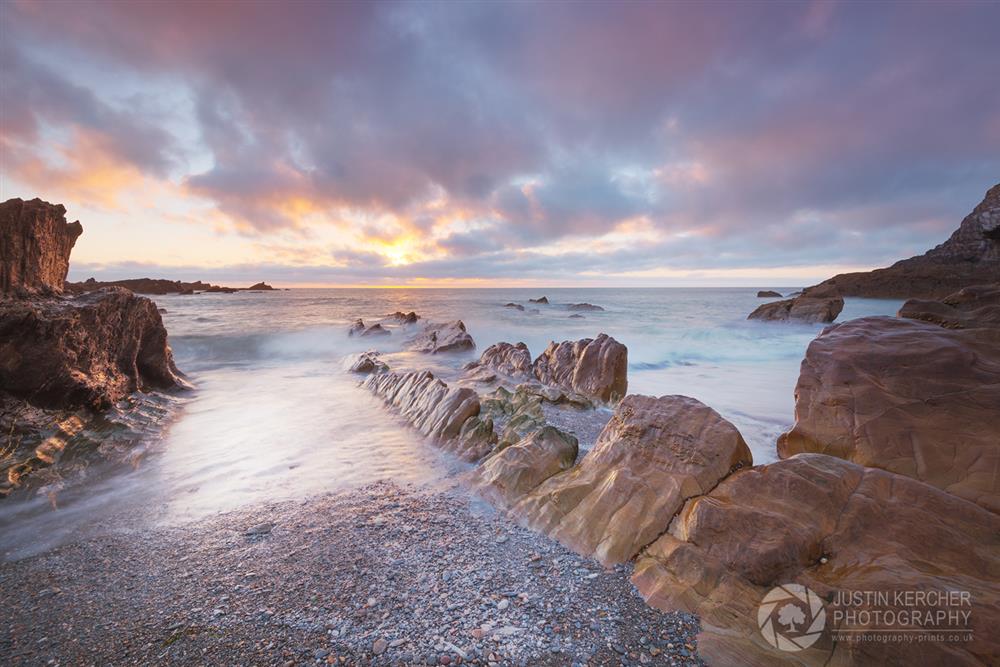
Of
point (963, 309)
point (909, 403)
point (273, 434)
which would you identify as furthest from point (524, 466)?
point (963, 309)

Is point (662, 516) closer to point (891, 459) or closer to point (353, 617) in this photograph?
point (891, 459)

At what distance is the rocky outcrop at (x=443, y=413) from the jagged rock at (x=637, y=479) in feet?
5.70

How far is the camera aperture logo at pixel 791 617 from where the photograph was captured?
2.20 m

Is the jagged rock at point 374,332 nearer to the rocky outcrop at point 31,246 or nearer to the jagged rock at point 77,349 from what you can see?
the jagged rock at point 77,349

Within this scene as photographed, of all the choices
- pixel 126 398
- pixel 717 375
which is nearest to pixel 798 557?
pixel 126 398

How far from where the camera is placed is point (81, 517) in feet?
Result: 13.6

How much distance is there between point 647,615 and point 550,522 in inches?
48.6

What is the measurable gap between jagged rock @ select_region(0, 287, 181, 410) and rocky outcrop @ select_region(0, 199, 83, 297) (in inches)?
15.1

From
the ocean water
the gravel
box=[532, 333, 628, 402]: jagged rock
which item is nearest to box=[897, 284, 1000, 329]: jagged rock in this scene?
the ocean water

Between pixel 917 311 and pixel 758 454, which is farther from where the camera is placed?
pixel 758 454

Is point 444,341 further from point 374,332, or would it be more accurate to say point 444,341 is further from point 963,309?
point 963,309

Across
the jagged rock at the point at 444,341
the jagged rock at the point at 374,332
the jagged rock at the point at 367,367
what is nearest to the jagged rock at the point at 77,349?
the jagged rock at the point at 367,367

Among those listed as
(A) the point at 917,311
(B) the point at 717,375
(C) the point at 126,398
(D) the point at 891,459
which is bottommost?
(B) the point at 717,375

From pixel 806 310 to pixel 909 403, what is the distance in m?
29.4
